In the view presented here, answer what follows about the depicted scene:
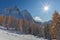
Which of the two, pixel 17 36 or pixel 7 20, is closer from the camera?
pixel 17 36

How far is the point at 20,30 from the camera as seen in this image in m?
12.5

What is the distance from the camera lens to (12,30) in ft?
39.1

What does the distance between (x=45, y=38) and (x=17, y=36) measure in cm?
296

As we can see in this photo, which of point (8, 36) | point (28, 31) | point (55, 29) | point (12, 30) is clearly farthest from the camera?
point (55, 29)

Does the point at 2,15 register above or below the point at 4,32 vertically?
above

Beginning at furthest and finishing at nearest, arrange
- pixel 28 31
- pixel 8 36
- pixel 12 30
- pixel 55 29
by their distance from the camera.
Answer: pixel 55 29, pixel 28 31, pixel 12 30, pixel 8 36

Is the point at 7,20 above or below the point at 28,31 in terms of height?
above

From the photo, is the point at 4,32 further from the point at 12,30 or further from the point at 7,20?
the point at 7,20

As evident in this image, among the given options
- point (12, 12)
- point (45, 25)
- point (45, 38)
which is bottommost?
point (45, 38)

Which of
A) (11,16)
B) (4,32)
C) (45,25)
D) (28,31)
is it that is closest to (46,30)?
(45,25)

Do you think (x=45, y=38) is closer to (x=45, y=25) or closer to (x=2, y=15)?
(x=45, y=25)

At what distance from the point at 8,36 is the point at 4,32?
64 centimetres

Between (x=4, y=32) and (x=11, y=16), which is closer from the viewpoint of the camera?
(x=4, y=32)

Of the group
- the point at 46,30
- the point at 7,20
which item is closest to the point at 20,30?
the point at 7,20
